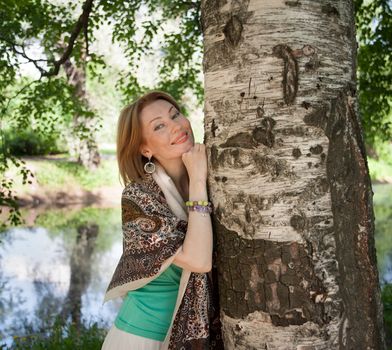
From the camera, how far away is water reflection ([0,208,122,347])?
7.68 m

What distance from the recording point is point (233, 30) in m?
1.64

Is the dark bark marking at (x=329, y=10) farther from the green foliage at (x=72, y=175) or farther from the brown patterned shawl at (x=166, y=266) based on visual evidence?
the green foliage at (x=72, y=175)

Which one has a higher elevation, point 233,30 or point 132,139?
point 233,30

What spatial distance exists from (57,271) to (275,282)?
9.36 metres

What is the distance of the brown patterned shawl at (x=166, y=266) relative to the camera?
6.37ft

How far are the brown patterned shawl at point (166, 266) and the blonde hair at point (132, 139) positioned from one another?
8.0 inches

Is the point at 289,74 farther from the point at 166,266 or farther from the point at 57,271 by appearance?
the point at 57,271

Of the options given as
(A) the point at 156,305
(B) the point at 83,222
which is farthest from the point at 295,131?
(B) the point at 83,222

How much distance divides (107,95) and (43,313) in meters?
17.8

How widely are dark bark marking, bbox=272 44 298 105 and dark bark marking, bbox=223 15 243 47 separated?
0.13 m

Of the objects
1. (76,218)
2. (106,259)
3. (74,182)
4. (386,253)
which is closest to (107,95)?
(74,182)

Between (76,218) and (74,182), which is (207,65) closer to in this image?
(76,218)

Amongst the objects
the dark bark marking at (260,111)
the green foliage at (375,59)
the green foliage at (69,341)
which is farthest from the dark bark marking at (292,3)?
the green foliage at (375,59)

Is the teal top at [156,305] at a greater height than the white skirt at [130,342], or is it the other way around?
the teal top at [156,305]
